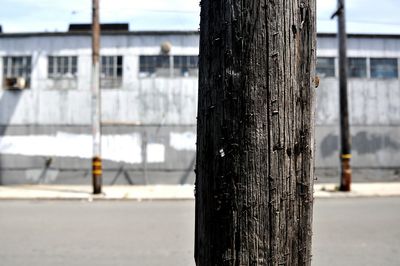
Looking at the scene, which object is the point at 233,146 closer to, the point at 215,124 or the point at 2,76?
the point at 215,124

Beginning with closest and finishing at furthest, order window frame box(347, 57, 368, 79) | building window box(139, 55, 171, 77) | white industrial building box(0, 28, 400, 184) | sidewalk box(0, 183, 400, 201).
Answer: sidewalk box(0, 183, 400, 201)
white industrial building box(0, 28, 400, 184)
building window box(139, 55, 171, 77)
window frame box(347, 57, 368, 79)

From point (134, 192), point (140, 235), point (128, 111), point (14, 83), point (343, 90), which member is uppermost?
point (14, 83)

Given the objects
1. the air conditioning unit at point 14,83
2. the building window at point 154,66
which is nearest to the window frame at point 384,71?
the building window at point 154,66

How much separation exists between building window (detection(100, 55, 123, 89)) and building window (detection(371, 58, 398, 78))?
37.9ft

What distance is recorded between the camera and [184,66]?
18.8 meters

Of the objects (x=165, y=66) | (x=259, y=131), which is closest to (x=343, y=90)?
(x=165, y=66)

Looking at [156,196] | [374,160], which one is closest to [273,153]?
[156,196]

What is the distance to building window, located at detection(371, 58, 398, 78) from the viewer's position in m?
19.4

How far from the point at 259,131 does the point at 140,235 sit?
661 cm

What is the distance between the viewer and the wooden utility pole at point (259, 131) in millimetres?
1271

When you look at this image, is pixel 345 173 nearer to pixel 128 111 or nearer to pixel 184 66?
pixel 184 66

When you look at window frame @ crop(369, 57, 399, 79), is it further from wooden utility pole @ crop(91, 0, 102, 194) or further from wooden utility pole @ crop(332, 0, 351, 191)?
wooden utility pole @ crop(91, 0, 102, 194)

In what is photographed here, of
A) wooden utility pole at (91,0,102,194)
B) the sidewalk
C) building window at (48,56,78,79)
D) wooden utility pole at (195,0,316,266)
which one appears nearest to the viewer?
wooden utility pole at (195,0,316,266)

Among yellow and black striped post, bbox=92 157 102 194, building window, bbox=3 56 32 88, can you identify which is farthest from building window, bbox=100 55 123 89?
yellow and black striped post, bbox=92 157 102 194
